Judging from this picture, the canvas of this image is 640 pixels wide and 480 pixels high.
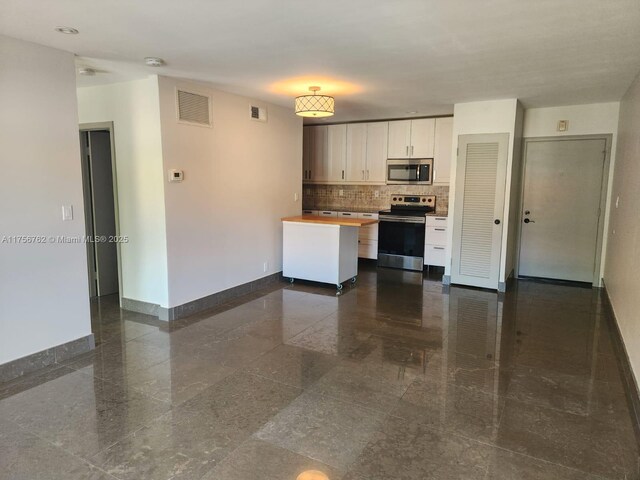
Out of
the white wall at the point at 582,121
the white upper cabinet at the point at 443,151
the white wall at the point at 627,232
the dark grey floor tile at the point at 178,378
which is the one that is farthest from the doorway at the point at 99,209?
the white wall at the point at 582,121

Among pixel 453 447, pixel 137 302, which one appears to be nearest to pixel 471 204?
pixel 453 447

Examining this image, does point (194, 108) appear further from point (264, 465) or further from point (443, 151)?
point (443, 151)

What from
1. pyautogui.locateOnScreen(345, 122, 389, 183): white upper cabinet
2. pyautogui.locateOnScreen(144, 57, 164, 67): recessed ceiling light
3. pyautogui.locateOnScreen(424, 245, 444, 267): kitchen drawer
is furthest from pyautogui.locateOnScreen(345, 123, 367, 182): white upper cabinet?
pyautogui.locateOnScreen(144, 57, 164, 67): recessed ceiling light

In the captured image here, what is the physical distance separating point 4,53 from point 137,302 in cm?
258

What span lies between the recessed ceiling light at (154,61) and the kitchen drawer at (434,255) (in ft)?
15.1

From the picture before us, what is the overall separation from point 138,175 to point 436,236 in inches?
172

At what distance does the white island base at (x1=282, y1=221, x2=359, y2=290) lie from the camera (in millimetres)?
5438

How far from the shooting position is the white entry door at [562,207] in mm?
5613

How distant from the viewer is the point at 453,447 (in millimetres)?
2271

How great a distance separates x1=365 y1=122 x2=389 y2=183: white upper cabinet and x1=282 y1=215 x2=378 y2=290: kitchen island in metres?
1.73

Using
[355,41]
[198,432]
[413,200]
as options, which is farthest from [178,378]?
[413,200]

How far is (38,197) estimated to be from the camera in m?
3.13

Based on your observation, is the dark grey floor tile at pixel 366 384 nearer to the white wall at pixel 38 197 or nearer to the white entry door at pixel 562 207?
the white wall at pixel 38 197

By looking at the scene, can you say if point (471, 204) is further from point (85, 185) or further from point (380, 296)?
point (85, 185)
